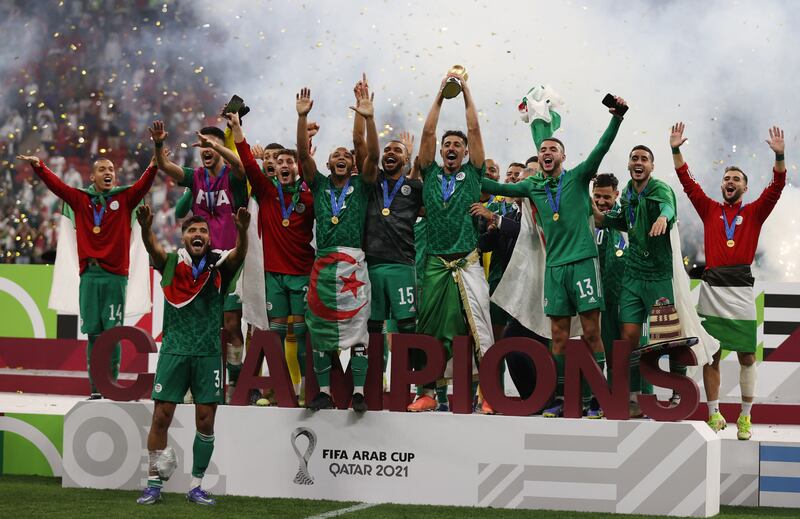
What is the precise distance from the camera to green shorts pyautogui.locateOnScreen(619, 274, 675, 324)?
6.12 m

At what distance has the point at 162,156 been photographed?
21.4ft

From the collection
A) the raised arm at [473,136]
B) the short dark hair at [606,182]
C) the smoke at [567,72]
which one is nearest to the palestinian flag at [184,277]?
the raised arm at [473,136]

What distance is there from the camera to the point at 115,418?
6.37 meters

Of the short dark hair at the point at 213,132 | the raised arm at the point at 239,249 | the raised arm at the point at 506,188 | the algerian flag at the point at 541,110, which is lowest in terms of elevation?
the raised arm at the point at 239,249

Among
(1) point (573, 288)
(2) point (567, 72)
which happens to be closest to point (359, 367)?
(1) point (573, 288)

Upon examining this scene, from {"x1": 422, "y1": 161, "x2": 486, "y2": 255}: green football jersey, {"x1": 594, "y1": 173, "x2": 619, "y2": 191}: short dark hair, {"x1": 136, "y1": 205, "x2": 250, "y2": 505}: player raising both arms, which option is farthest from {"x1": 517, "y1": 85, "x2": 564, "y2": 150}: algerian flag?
{"x1": 136, "y1": 205, "x2": 250, "y2": 505}: player raising both arms

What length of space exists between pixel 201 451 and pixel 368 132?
1906 mm

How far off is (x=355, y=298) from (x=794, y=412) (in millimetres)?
3583

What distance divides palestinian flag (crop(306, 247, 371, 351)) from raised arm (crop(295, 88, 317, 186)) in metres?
0.45

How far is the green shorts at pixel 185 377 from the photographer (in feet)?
18.2

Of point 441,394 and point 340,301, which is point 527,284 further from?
point 340,301

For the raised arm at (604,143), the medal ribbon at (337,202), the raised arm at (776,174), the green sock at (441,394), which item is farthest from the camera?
the raised arm at (776,174)

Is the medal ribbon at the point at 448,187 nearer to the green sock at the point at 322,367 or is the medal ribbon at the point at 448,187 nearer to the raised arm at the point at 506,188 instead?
the raised arm at the point at 506,188

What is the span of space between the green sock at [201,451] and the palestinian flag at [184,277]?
0.70 m
